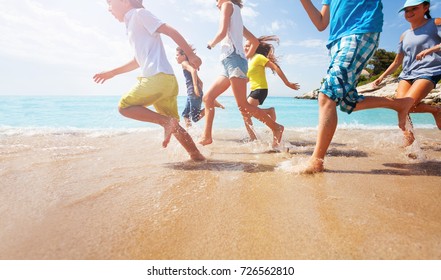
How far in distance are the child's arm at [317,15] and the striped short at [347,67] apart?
11.7 inches

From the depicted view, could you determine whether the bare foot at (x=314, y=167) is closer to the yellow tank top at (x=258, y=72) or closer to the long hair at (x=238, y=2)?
the long hair at (x=238, y=2)

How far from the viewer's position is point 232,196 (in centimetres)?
167

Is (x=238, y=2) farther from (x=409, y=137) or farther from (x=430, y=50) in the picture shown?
(x=409, y=137)

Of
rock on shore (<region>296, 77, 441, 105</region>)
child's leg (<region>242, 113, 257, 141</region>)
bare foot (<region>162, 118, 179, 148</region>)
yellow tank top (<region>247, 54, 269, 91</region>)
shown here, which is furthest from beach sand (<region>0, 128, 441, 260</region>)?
rock on shore (<region>296, 77, 441, 105</region>)

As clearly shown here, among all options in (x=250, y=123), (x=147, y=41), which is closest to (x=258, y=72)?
(x=250, y=123)

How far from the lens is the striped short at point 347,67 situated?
2125mm

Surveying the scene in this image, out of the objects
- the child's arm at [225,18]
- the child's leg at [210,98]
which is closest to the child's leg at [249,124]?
the child's leg at [210,98]

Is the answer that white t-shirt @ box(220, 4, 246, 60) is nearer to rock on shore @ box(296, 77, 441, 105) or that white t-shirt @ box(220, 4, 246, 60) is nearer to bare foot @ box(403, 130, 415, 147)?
bare foot @ box(403, 130, 415, 147)

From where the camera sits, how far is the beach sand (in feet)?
3.54

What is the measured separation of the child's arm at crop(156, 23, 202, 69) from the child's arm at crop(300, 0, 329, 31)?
3.61 ft

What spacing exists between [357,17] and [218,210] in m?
1.97

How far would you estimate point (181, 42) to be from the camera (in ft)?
8.07

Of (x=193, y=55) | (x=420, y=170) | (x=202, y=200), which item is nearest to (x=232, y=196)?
(x=202, y=200)

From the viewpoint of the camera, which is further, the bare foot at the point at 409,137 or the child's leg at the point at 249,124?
the child's leg at the point at 249,124
